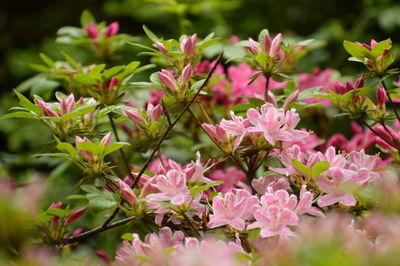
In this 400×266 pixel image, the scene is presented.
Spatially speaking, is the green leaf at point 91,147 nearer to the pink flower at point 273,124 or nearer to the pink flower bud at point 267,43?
the pink flower at point 273,124

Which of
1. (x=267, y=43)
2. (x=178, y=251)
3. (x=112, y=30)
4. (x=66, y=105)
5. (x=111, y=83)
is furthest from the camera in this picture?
(x=112, y=30)

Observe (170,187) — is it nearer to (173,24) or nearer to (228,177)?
A: (228,177)

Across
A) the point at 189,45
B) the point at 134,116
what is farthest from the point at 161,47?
the point at 134,116

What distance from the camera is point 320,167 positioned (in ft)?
2.97

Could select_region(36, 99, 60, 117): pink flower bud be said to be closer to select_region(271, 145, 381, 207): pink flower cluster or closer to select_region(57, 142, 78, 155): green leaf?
select_region(57, 142, 78, 155): green leaf

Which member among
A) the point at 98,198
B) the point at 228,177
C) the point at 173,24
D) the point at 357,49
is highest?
the point at 357,49

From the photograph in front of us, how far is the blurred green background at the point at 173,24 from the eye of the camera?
2314 mm

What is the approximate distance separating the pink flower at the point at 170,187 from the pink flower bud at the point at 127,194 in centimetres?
5

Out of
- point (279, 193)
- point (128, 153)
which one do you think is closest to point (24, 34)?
point (128, 153)

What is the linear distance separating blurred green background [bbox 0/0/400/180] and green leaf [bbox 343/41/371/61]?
0.76 meters

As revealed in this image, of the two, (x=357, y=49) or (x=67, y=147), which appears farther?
(x=357, y=49)

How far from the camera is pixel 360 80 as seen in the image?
1.11 metres

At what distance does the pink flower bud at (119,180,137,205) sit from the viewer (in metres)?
0.93

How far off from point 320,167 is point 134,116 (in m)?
0.38
